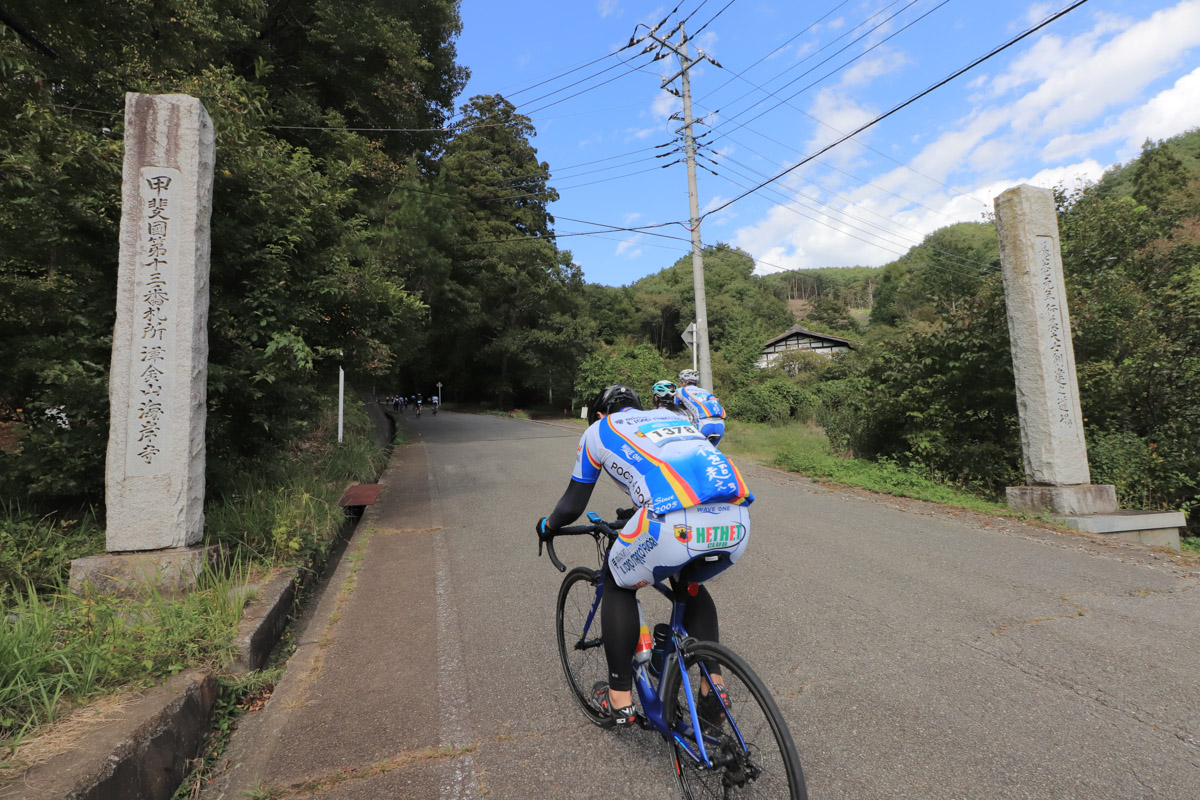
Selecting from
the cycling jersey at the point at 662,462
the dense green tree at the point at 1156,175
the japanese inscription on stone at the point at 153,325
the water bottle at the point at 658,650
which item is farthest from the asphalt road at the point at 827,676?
the dense green tree at the point at 1156,175

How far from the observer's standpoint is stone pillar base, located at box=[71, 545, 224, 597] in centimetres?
407

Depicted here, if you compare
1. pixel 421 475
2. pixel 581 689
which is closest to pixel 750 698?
pixel 581 689

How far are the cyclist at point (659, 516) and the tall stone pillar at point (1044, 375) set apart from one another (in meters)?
7.07

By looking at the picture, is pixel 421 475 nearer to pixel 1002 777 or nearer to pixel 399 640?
pixel 399 640

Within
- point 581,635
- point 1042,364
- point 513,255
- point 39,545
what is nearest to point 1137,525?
point 1042,364

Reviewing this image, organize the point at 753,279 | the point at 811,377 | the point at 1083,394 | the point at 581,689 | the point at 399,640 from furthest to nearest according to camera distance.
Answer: the point at 753,279 → the point at 811,377 → the point at 1083,394 → the point at 399,640 → the point at 581,689

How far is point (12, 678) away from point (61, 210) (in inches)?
173

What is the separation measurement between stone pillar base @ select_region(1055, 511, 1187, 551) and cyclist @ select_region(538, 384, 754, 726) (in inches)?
269

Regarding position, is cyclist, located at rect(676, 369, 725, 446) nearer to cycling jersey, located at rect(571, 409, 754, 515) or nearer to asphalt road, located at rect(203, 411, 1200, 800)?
asphalt road, located at rect(203, 411, 1200, 800)

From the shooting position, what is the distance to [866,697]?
303cm

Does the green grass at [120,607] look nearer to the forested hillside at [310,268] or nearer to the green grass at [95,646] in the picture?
the green grass at [95,646]

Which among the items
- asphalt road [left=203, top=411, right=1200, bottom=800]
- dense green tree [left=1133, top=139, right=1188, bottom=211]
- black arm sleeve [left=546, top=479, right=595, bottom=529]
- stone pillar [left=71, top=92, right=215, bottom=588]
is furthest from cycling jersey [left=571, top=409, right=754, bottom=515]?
dense green tree [left=1133, top=139, right=1188, bottom=211]

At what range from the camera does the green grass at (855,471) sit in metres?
A: 8.38

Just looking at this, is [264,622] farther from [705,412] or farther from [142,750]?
[705,412]
